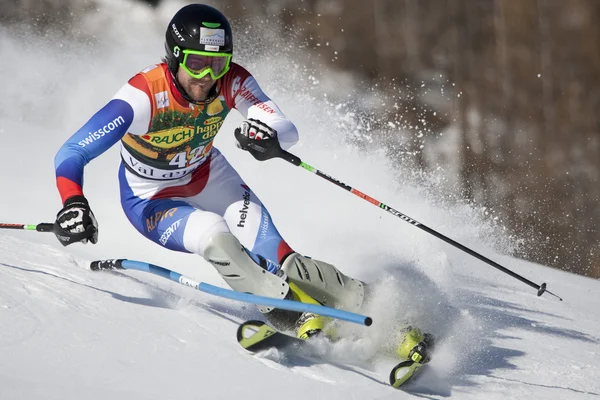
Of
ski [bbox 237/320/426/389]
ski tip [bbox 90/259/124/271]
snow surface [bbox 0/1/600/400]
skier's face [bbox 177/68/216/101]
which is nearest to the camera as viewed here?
snow surface [bbox 0/1/600/400]

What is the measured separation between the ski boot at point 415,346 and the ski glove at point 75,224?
151cm

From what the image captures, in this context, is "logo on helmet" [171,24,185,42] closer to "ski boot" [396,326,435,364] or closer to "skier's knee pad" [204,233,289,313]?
"skier's knee pad" [204,233,289,313]

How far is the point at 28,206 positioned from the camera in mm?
5922

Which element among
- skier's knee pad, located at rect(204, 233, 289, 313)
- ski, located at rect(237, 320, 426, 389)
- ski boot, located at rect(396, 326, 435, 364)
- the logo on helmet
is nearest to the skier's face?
the logo on helmet

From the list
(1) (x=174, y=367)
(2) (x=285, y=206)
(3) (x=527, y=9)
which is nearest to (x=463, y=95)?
(3) (x=527, y=9)

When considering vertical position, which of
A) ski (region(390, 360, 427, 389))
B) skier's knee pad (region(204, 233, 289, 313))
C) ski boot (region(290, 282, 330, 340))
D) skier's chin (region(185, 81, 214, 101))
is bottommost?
ski (region(390, 360, 427, 389))

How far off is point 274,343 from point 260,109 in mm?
1360

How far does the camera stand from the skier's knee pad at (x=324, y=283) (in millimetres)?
3832

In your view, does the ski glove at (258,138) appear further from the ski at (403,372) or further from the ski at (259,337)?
the ski at (403,372)

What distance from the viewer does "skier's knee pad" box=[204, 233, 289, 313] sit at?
3.57 metres

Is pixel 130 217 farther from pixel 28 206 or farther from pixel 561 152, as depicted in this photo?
pixel 561 152

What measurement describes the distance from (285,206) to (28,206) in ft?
7.60

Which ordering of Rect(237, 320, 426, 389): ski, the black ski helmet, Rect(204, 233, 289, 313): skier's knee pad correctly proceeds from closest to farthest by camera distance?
Rect(237, 320, 426, 389): ski < Rect(204, 233, 289, 313): skier's knee pad < the black ski helmet

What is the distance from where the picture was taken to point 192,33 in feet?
12.2
